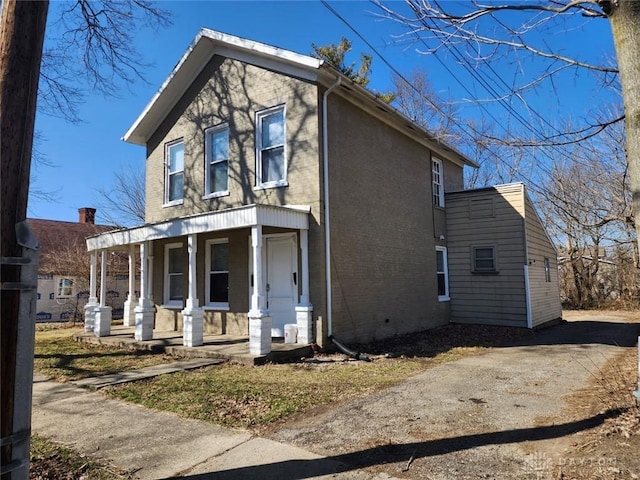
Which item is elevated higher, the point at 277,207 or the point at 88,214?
the point at 88,214

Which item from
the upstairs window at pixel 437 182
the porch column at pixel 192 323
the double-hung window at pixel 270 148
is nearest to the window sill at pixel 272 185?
the double-hung window at pixel 270 148

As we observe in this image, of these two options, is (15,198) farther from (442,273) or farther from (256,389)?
(442,273)

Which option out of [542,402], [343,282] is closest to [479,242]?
[343,282]

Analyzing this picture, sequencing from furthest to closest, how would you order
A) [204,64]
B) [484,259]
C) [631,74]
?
[484,259], [204,64], [631,74]

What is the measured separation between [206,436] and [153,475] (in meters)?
0.94

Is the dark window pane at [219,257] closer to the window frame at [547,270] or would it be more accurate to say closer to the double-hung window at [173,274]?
the double-hung window at [173,274]

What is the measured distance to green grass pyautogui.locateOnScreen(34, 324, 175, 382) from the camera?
818 cm

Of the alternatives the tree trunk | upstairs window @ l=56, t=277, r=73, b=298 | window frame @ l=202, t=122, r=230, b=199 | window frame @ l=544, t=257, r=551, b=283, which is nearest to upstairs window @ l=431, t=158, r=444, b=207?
window frame @ l=544, t=257, r=551, b=283

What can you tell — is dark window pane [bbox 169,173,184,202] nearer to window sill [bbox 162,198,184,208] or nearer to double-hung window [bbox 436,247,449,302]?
window sill [bbox 162,198,184,208]

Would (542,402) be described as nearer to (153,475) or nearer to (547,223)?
(153,475)

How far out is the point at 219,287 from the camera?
1186 cm

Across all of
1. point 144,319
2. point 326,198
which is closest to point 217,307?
point 144,319

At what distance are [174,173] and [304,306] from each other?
21.8 ft

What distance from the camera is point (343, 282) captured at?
10.1 m
